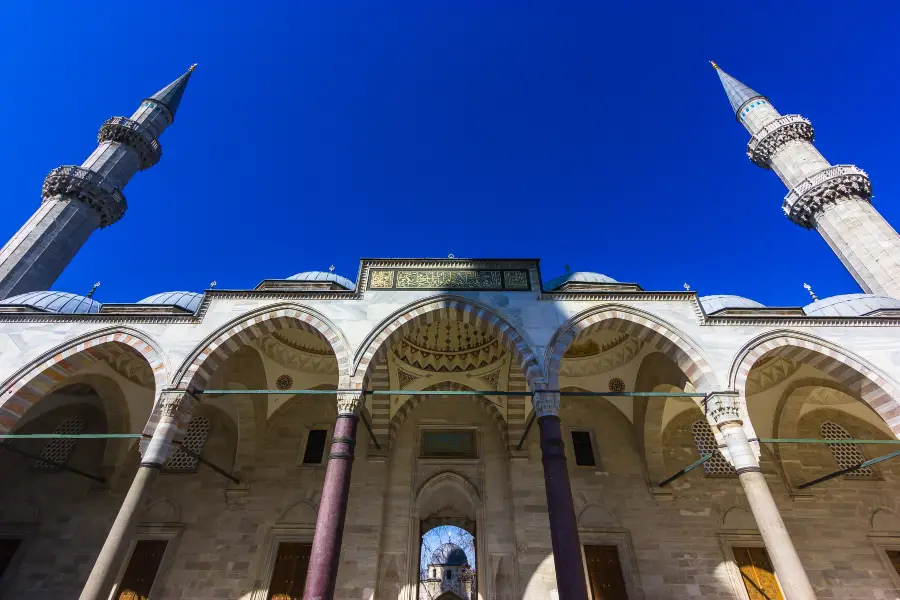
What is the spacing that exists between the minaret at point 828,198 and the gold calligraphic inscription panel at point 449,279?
9.34 m

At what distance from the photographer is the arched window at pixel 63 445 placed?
32.3 feet

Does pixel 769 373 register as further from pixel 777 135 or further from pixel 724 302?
pixel 777 135

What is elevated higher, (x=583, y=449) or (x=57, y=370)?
(x=583, y=449)

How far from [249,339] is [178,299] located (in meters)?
4.13

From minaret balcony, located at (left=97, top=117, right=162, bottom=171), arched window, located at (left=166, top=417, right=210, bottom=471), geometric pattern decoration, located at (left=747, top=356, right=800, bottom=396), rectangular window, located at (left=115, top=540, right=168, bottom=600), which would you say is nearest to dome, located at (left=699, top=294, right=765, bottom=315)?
geometric pattern decoration, located at (left=747, top=356, right=800, bottom=396)

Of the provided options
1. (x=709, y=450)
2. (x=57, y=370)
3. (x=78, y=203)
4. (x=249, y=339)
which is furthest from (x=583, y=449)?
(x=78, y=203)

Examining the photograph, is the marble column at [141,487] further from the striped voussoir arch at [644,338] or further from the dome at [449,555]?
the dome at [449,555]

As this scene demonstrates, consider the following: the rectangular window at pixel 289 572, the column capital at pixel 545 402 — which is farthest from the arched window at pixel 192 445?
the column capital at pixel 545 402

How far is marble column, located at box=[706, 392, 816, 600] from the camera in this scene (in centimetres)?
561

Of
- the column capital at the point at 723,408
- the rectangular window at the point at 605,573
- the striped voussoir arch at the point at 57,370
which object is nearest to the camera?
the column capital at the point at 723,408

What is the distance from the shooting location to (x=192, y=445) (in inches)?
406

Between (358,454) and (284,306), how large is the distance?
3989 millimetres

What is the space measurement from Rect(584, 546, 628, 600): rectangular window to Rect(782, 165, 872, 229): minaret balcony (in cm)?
1097

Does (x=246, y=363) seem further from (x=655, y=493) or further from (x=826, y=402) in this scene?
(x=826, y=402)
